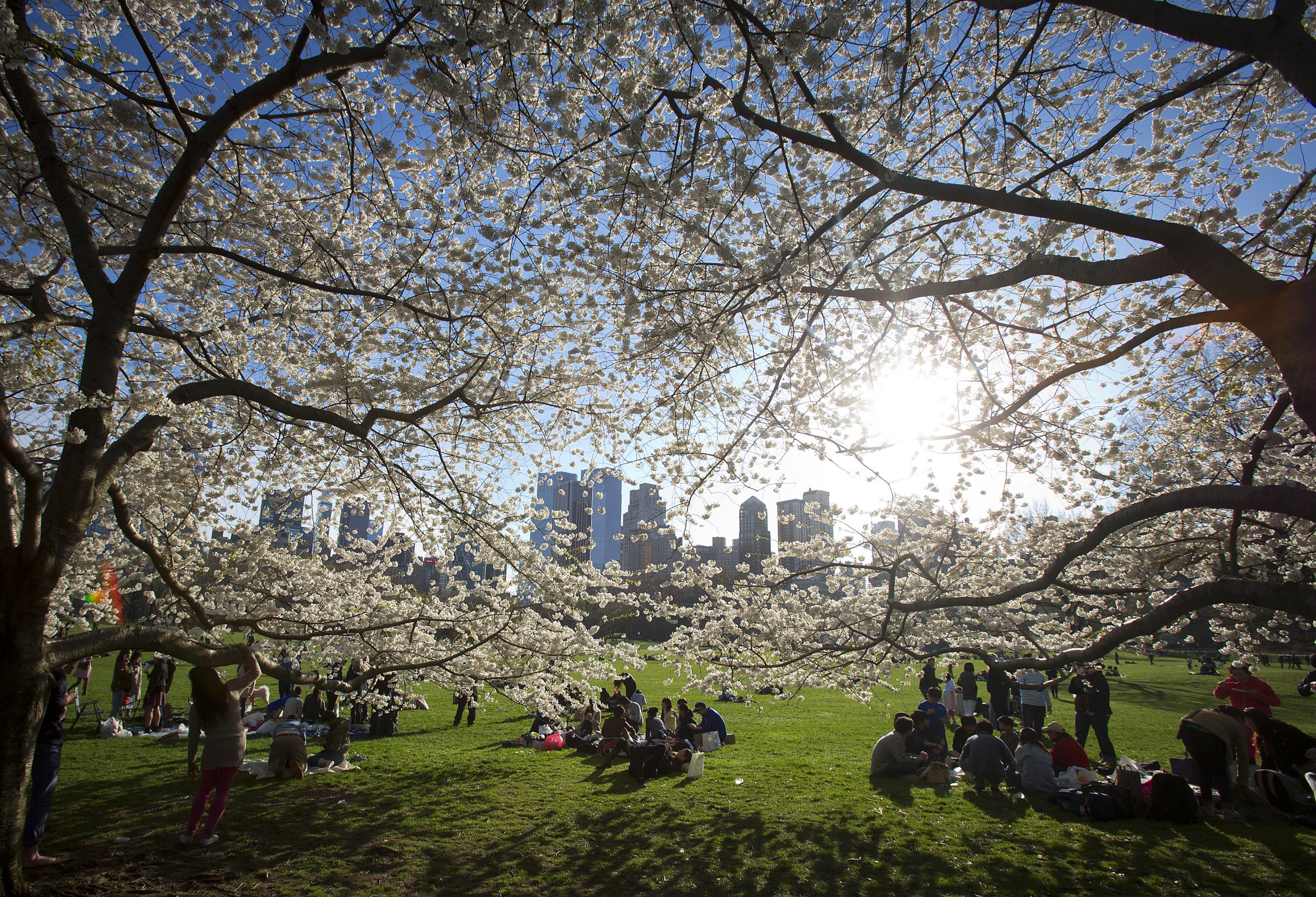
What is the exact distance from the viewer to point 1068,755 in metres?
8.14

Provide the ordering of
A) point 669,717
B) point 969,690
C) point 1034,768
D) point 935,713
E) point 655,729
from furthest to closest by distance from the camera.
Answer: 1. point 969,690
2. point 669,717
3. point 935,713
4. point 655,729
5. point 1034,768

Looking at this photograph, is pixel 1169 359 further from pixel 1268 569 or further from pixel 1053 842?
pixel 1053 842

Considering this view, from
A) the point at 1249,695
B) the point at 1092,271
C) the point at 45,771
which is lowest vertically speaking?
the point at 45,771

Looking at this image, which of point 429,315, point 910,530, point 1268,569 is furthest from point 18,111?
point 1268,569

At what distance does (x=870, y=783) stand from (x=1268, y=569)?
565 cm

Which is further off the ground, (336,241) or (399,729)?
(336,241)

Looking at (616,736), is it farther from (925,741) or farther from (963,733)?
(963,733)

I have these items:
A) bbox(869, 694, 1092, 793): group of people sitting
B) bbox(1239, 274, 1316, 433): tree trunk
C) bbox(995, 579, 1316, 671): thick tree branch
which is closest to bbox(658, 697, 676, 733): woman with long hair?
bbox(869, 694, 1092, 793): group of people sitting

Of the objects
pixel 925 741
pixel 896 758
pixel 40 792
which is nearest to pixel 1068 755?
pixel 925 741

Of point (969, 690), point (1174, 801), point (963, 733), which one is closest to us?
point (1174, 801)

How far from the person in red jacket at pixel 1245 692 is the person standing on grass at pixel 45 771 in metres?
13.1

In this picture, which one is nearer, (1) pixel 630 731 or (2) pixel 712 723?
(1) pixel 630 731

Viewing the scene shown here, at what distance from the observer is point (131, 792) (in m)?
7.70

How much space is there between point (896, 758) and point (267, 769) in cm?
922
